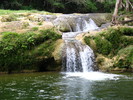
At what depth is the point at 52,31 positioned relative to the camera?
614 inches

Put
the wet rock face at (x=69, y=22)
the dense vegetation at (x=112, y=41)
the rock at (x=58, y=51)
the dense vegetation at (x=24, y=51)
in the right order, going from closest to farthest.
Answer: the dense vegetation at (x=24, y=51)
the rock at (x=58, y=51)
the dense vegetation at (x=112, y=41)
the wet rock face at (x=69, y=22)

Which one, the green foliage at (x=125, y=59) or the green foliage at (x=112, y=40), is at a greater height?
the green foliage at (x=112, y=40)

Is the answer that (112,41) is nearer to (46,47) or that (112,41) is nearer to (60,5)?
(46,47)

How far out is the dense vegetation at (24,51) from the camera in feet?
46.1

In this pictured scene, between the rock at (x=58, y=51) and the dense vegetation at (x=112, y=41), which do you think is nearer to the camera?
the rock at (x=58, y=51)

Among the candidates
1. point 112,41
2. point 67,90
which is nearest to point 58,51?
point 112,41

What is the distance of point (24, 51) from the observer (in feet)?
47.4

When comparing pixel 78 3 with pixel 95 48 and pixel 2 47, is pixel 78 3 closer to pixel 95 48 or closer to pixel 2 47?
pixel 95 48

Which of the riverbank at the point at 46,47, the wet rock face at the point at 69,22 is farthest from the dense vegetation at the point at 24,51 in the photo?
the wet rock face at the point at 69,22

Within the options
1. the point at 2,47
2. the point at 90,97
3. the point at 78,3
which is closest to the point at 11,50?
the point at 2,47

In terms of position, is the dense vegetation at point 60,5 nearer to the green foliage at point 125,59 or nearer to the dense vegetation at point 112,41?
the dense vegetation at point 112,41

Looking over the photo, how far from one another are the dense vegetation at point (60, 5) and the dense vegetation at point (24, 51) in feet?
76.1

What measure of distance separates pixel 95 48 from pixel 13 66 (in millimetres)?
5313

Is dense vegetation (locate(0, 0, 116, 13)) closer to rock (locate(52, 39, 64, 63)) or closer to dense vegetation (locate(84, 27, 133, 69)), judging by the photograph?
dense vegetation (locate(84, 27, 133, 69))
